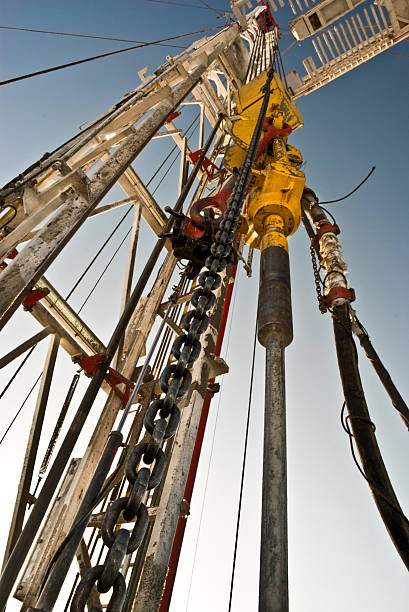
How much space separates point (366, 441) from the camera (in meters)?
2.82

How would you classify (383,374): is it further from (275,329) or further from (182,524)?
(182,524)

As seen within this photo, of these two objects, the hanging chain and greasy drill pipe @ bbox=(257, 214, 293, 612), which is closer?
greasy drill pipe @ bbox=(257, 214, 293, 612)

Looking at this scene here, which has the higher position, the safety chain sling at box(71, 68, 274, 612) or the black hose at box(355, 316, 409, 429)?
the black hose at box(355, 316, 409, 429)

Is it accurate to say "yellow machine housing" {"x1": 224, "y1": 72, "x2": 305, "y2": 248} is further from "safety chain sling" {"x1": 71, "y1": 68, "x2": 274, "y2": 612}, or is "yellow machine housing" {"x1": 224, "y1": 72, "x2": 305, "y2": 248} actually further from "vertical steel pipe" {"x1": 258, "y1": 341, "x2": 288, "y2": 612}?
"safety chain sling" {"x1": 71, "y1": 68, "x2": 274, "y2": 612}

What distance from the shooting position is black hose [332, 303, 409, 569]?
2.50 meters

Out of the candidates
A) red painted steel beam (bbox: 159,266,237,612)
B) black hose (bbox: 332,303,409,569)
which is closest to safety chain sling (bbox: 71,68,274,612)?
black hose (bbox: 332,303,409,569)

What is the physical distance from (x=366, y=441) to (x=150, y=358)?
5.84 feet

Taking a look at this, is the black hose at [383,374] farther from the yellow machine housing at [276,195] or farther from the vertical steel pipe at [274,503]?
the vertical steel pipe at [274,503]

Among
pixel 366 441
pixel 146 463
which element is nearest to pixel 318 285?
pixel 366 441

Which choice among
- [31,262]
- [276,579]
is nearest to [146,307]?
[31,262]

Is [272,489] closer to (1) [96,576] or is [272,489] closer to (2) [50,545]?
(1) [96,576]

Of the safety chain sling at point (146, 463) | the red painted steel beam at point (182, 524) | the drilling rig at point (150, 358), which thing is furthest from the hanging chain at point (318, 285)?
the safety chain sling at point (146, 463)

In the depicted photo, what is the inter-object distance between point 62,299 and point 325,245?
2.94 metres

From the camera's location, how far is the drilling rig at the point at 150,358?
1.45 metres
